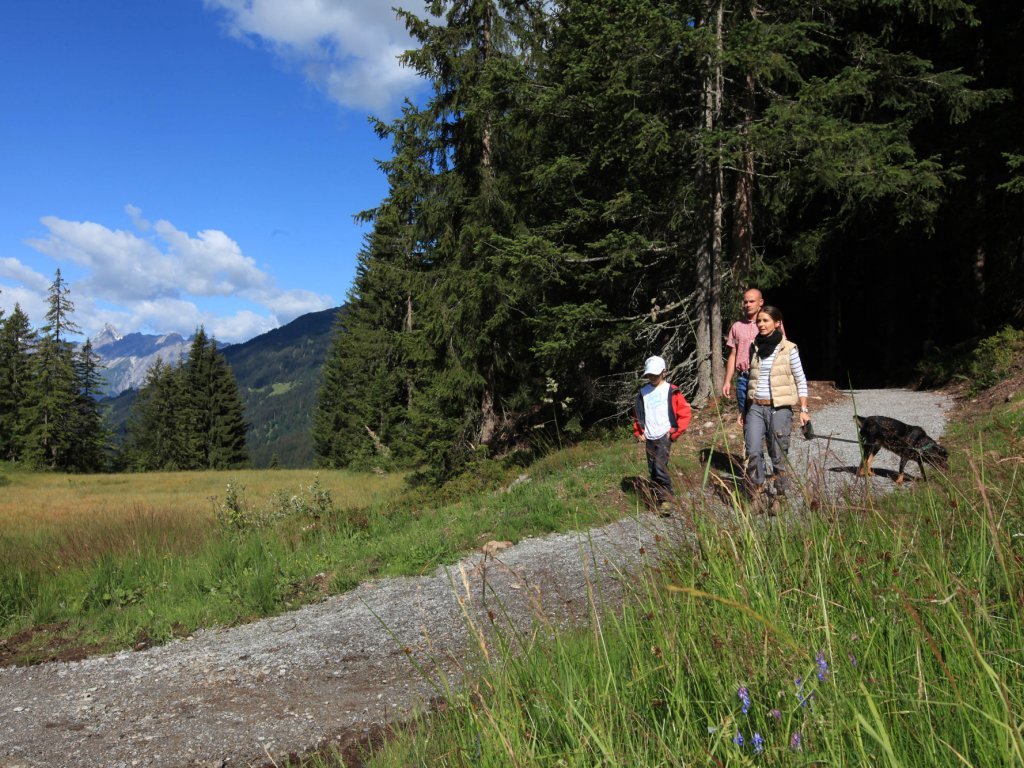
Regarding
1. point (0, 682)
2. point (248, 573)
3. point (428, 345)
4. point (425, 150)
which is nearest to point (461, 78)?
point (425, 150)

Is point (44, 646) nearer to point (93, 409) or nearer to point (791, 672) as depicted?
point (791, 672)

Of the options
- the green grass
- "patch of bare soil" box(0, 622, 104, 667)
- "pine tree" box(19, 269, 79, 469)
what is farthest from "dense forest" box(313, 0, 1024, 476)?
"pine tree" box(19, 269, 79, 469)

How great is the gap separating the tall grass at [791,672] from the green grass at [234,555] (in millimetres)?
3082

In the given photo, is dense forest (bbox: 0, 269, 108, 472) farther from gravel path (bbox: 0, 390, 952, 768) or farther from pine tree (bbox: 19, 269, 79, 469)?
gravel path (bbox: 0, 390, 952, 768)

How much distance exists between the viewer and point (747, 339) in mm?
7293

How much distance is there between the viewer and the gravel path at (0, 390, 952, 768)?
3691 millimetres

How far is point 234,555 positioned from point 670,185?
35.5ft

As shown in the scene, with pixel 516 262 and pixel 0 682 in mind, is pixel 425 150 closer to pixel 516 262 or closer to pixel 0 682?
pixel 516 262

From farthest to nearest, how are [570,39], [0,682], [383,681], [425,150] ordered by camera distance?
[425,150]
[570,39]
[0,682]
[383,681]

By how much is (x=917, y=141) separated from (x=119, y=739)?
70.3 feet

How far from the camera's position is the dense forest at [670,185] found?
11172 mm

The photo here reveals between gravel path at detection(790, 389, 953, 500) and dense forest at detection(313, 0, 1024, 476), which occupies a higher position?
dense forest at detection(313, 0, 1024, 476)

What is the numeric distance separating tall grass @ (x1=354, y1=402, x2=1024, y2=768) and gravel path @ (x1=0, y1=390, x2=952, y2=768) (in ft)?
1.08

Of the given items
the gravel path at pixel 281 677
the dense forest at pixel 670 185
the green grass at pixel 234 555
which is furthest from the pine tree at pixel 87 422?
the gravel path at pixel 281 677
